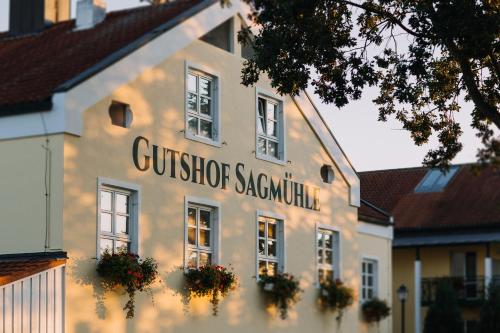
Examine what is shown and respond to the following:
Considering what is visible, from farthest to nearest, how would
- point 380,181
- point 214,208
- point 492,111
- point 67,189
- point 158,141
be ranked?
point 380,181
point 214,208
point 158,141
point 67,189
point 492,111

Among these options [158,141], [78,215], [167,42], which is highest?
[167,42]

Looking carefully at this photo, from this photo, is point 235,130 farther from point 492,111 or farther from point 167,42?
point 492,111

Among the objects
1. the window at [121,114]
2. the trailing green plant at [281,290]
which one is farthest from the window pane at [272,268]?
the window at [121,114]

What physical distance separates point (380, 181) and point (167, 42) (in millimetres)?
25162

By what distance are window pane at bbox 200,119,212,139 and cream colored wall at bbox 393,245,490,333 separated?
18328 mm

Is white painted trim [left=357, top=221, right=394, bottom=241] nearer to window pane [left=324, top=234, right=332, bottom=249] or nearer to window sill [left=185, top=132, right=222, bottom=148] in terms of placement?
window pane [left=324, top=234, right=332, bottom=249]

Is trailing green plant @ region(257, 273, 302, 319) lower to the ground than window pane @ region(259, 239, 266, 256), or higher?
lower

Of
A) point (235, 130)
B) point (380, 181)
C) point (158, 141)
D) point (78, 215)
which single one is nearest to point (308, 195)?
point (235, 130)

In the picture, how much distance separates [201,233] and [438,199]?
69.2 feet

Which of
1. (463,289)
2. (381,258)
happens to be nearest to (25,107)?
(381,258)

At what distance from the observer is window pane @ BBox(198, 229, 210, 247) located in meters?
26.5

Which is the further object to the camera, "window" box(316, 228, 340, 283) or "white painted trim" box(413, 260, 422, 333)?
"white painted trim" box(413, 260, 422, 333)

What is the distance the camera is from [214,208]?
26906mm

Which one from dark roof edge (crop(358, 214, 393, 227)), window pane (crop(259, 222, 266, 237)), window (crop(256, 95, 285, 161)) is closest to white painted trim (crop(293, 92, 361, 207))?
window (crop(256, 95, 285, 161))
